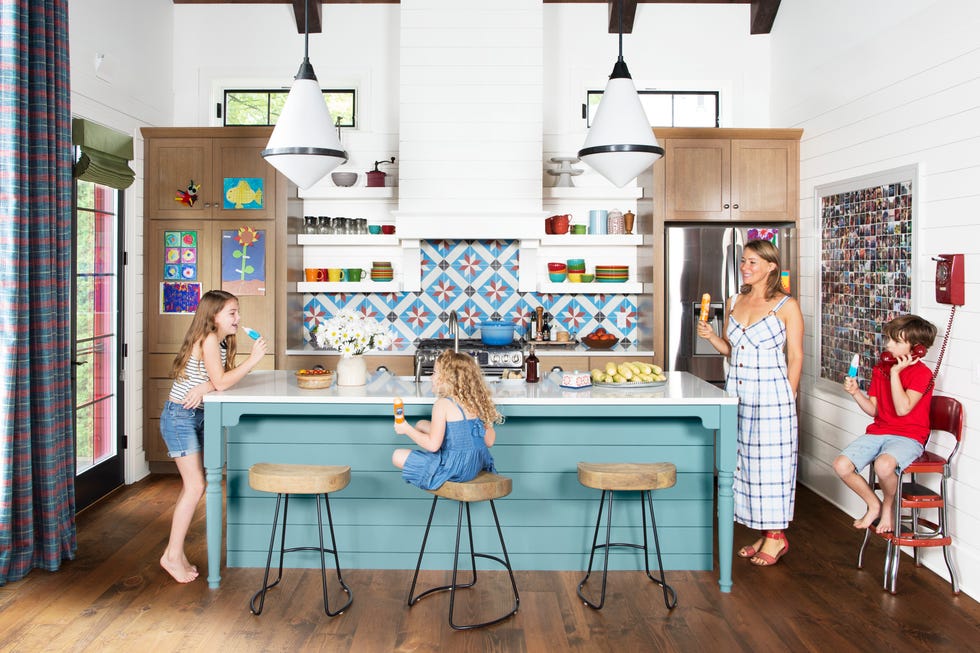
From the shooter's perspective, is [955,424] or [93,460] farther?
[93,460]

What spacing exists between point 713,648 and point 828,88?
3780 mm

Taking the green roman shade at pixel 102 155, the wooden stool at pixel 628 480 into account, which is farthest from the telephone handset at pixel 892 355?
the green roman shade at pixel 102 155

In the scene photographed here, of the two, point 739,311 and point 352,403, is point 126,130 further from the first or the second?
point 739,311

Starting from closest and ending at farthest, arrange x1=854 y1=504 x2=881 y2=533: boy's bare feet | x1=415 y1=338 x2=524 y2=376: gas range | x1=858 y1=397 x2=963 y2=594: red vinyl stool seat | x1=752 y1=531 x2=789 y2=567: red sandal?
x1=858 y1=397 x2=963 y2=594: red vinyl stool seat
x1=854 y1=504 x2=881 y2=533: boy's bare feet
x1=752 y1=531 x2=789 y2=567: red sandal
x1=415 y1=338 x2=524 y2=376: gas range

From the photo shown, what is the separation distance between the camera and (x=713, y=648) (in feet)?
10.2

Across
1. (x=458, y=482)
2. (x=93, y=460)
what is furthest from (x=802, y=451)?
(x=93, y=460)

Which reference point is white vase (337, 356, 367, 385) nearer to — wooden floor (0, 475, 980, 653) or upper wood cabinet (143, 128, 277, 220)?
wooden floor (0, 475, 980, 653)

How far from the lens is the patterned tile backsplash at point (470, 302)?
6.40 metres

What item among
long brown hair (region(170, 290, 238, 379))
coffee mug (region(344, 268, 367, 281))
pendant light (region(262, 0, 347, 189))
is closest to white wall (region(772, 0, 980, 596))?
pendant light (region(262, 0, 347, 189))

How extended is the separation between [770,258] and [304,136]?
228cm

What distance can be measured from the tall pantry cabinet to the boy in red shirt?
3.87 m

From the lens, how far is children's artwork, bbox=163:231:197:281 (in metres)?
5.88

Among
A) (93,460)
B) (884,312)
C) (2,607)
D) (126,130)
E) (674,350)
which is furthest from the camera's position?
(674,350)

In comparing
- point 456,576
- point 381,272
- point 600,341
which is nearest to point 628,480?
point 456,576
